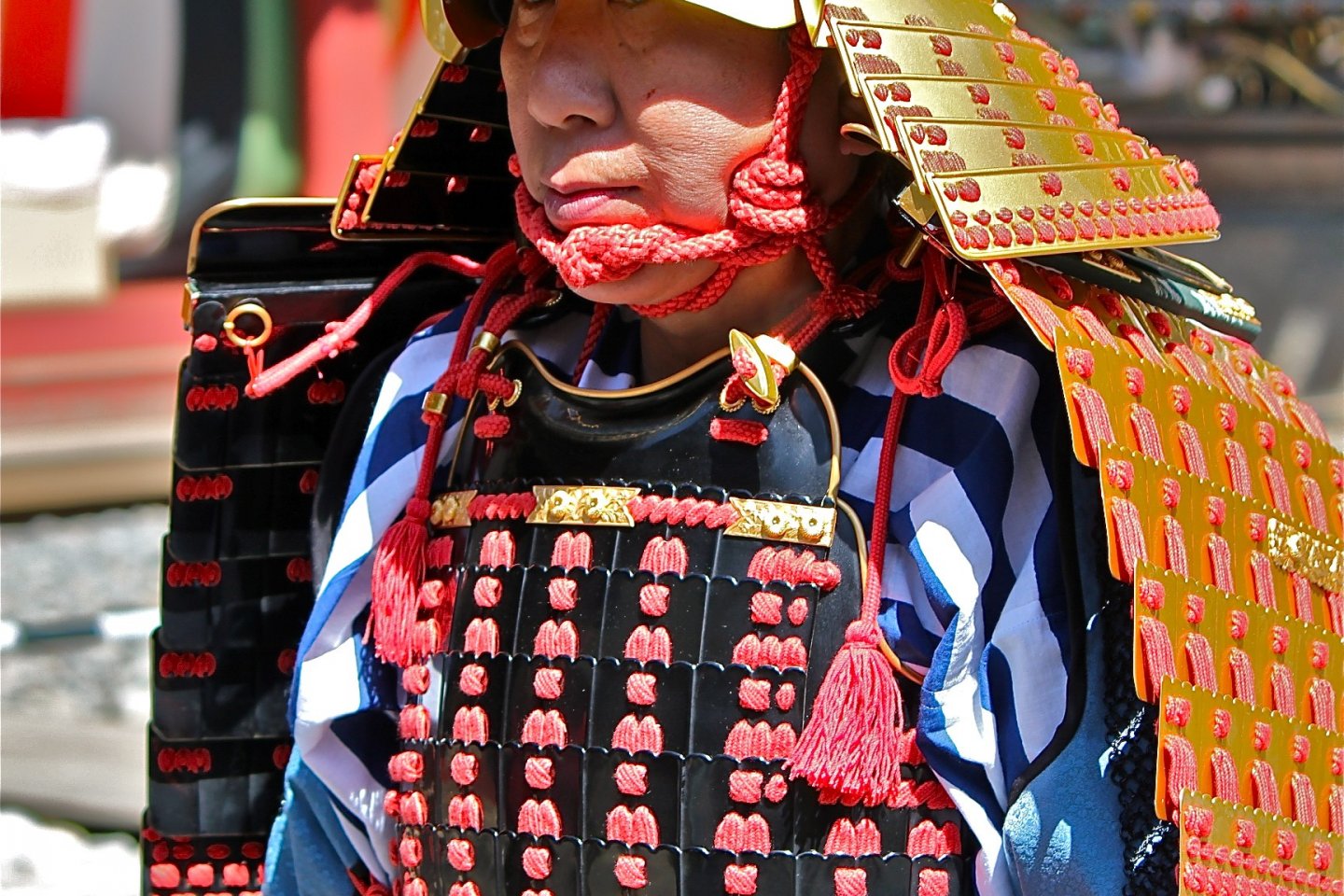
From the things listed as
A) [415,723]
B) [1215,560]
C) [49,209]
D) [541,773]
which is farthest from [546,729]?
[49,209]

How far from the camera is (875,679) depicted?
1.09 m

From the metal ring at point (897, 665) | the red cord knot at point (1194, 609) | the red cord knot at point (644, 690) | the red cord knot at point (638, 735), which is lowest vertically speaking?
the red cord knot at point (638, 735)

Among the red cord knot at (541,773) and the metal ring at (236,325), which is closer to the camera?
the red cord knot at (541,773)

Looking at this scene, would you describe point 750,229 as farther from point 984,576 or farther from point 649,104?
point 984,576

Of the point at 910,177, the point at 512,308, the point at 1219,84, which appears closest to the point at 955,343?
the point at 910,177

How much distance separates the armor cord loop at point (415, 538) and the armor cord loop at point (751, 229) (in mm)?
156

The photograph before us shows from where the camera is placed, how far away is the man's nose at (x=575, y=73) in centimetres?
112

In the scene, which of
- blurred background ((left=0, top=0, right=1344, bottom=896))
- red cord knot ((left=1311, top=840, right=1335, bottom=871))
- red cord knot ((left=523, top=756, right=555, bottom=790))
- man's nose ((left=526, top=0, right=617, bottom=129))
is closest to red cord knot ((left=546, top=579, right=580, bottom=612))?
red cord knot ((left=523, top=756, right=555, bottom=790))

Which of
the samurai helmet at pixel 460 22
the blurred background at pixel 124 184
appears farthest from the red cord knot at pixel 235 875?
the blurred background at pixel 124 184

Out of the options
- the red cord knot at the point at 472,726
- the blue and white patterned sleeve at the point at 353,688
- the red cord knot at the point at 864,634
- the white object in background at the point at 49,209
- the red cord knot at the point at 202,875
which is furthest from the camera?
the white object in background at the point at 49,209

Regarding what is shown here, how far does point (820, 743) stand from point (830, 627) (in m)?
0.08

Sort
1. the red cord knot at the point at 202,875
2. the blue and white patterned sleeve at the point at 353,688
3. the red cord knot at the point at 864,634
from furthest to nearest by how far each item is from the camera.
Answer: the red cord knot at the point at 202,875 < the blue and white patterned sleeve at the point at 353,688 < the red cord knot at the point at 864,634

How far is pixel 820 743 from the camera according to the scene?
109cm

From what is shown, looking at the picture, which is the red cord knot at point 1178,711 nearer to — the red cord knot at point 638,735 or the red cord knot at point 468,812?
the red cord knot at point 638,735
